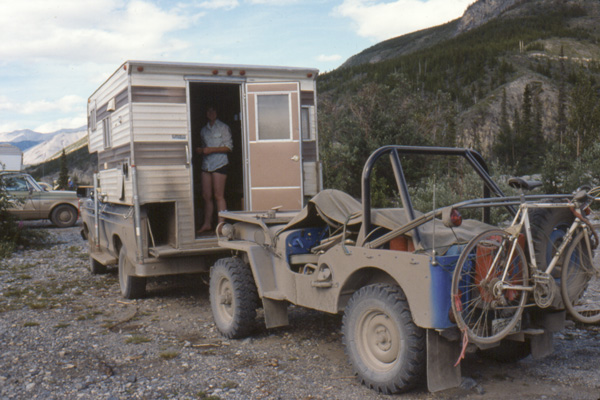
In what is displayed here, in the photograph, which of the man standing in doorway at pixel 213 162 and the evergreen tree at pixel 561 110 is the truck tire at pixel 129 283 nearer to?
the man standing in doorway at pixel 213 162

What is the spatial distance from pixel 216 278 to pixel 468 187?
8.74 metres

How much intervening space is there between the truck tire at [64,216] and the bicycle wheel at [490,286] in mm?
17438

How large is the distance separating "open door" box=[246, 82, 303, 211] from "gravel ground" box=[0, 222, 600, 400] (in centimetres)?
172

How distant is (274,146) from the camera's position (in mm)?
8359

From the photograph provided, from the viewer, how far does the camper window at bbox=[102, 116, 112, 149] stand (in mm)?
9047

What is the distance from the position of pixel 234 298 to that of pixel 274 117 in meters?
3.17

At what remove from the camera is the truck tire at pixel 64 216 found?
19109mm

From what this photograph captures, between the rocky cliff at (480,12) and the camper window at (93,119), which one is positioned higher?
the rocky cliff at (480,12)

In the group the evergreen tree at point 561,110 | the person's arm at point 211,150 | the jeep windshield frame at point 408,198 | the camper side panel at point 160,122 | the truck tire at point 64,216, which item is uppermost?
the evergreen tree at point 561,110

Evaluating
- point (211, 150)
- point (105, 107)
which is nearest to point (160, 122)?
point (211, 150)

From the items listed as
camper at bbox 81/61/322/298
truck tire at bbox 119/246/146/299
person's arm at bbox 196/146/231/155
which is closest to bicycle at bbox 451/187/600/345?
camper at bbox 81/61/322/298

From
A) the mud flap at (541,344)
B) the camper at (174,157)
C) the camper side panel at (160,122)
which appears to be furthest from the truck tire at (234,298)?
the mud flap at (541,344)

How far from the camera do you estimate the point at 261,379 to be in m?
4.76

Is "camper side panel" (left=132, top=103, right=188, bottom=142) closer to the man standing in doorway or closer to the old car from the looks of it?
the man standing in doorway
